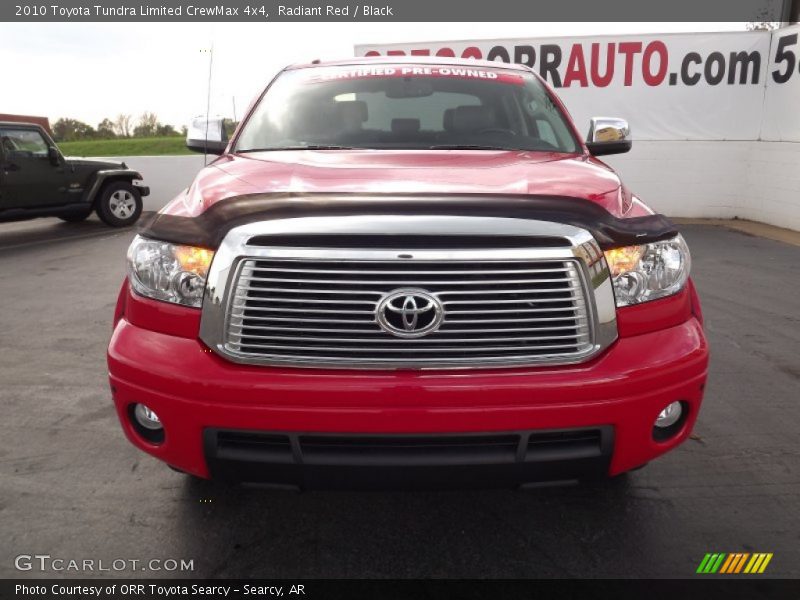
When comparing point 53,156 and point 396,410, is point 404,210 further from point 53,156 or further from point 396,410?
point 53,156

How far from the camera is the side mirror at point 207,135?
11.9 feet

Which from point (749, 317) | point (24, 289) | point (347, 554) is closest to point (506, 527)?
point (347, 554)

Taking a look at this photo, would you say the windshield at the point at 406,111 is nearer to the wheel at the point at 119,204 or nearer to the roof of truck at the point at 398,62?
the roof of truck at the point at 398,62

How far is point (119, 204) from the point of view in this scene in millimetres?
11391

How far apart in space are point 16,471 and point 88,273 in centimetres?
483

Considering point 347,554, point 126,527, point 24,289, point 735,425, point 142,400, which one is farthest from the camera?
point 24,289

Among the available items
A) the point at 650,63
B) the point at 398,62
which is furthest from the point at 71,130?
the point at 398,62

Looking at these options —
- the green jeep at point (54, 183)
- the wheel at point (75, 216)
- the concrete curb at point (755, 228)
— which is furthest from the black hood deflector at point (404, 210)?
the wheel at point (75, 216)

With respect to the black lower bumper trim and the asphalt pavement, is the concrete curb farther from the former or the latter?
the black lower bumper trim

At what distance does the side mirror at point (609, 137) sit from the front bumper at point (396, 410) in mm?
1952

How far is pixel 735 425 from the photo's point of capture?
3.12m

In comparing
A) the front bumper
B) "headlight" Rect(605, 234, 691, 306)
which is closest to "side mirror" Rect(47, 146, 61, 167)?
the front bumper

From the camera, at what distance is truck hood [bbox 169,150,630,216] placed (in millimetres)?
2006

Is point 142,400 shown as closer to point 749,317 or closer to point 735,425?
point 735,425
